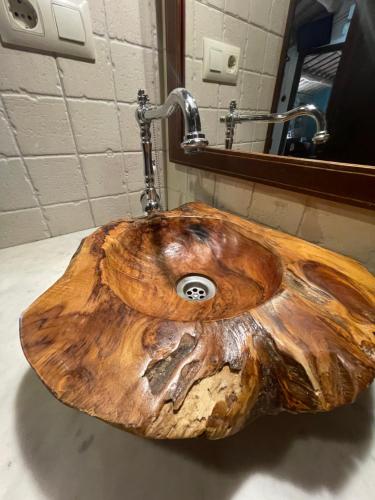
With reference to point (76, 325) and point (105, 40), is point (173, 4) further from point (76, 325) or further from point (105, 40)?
point (76, 325)

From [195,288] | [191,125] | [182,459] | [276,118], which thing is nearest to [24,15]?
→ [191,125]

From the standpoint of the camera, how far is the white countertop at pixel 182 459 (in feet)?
0.75

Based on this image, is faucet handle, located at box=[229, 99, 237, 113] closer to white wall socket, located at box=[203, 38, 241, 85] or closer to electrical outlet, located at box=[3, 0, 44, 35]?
white wall socket, located at box=[203, 38, 241, 85]

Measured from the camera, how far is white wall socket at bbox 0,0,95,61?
45 centimetres

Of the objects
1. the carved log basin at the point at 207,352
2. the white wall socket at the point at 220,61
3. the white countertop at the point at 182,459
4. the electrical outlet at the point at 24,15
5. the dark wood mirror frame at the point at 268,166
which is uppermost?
the electrical outlet at the point at 24,15

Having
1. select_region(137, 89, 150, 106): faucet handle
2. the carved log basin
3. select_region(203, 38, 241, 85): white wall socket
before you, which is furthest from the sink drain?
select_region(203, 38, 241, 85): white wall socket

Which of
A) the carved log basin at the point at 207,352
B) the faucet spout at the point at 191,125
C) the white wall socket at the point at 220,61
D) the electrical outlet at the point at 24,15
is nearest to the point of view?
the carved log basin at the point at 207,352

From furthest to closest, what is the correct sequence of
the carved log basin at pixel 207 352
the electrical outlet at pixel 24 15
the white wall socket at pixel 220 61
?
the white wall socket at pixel 220 61, the electrical outlet at pixel 24 15, the carved log basin at pixel 207 352

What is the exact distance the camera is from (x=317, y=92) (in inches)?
15.6

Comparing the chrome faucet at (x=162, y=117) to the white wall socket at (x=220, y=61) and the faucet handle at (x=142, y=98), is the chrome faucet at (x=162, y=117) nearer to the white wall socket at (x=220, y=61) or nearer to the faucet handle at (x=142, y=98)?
the faucet handle at (x=142, y=98)

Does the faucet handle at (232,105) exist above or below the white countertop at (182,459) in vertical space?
above

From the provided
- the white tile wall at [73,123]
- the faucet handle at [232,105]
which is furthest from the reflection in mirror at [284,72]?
the white tile wall at [73,123]

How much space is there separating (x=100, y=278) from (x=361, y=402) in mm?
386

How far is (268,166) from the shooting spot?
1.49 ft
